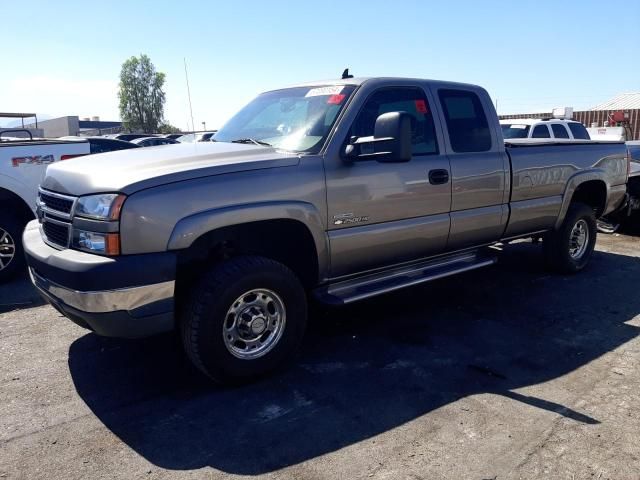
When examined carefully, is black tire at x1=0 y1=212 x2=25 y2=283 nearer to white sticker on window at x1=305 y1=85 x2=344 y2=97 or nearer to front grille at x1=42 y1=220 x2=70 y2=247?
front grille at x1=42 y1=220 x2=70 y2=247

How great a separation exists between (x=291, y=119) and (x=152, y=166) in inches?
52.2

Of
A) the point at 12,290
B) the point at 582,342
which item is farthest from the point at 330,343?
the point at 12,290

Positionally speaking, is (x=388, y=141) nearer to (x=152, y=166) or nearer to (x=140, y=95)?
(x=152, y=166)

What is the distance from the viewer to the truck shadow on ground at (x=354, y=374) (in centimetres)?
294

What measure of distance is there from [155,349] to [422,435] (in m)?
2.23

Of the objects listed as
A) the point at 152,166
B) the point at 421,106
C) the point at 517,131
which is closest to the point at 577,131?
the point at 517,131

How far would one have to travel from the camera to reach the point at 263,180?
3402 mm

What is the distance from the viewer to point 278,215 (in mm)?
3459

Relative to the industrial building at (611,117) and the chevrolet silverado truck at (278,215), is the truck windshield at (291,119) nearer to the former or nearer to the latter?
the chevrolet silverado truck at (278,215)

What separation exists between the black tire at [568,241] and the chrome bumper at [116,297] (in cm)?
462

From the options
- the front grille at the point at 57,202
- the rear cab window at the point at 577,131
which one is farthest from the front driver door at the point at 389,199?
the rear cab window at the point at 577,131

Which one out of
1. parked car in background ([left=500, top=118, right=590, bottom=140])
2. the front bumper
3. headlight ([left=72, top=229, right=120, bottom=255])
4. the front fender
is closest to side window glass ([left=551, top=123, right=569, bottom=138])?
parked car in background ([left=500, top=118, right=590, bottom=140])

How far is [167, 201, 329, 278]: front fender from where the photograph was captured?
3.10 metres

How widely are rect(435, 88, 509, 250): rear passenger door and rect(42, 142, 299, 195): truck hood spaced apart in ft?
5.39
